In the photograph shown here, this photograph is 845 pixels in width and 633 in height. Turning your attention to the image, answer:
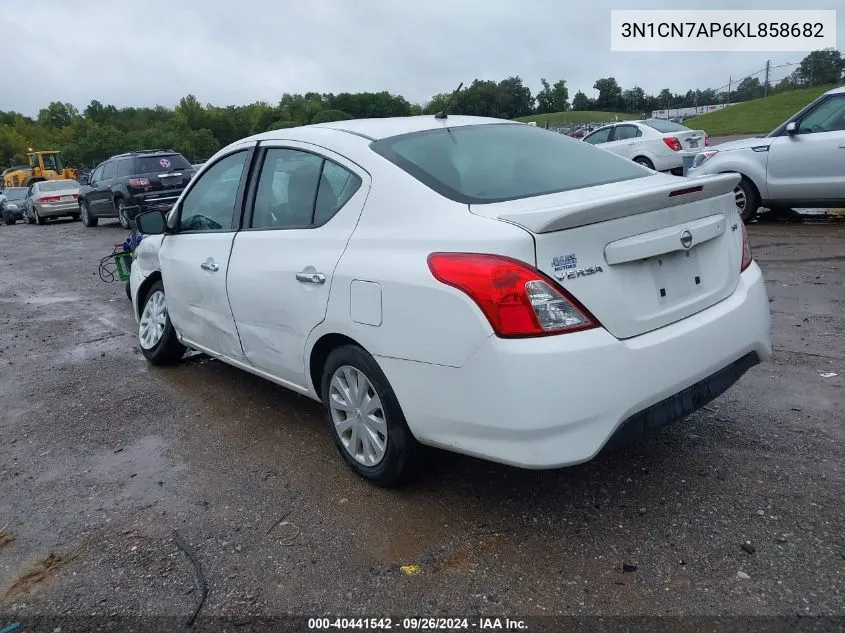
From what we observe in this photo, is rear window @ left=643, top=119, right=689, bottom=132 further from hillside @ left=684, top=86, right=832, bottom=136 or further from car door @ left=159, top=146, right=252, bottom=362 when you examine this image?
hillside @ left=684, top=86, right=832, bottom=136

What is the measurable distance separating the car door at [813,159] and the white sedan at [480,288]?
252 inches

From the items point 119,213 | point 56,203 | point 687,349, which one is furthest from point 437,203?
point 56,203

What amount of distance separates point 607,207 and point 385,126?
1.52 metres

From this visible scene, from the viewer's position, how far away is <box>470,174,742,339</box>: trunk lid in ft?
8.66

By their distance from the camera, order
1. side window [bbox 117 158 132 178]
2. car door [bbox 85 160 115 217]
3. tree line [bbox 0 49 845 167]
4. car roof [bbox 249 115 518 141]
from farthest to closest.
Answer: tree line [bbox 0 49 845 167], car door [bbox 85 160 115 217], side window [bbox 117 158 132 178], car roof [bbox 249 115 518 141]

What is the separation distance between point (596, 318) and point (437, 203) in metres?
0.81

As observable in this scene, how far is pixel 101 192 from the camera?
728 inches

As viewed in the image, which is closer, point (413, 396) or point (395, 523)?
point (413, 396)

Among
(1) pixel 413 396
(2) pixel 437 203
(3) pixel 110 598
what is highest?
(2) pixel 437 203

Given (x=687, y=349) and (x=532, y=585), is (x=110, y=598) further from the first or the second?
(x=687, y=349)

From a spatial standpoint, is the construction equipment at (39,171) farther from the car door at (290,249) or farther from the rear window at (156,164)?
the car door at (290,249)

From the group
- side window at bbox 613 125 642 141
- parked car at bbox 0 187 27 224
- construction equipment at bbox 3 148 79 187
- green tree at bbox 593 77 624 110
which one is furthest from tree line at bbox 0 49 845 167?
side window at bbox 613 125 642 141

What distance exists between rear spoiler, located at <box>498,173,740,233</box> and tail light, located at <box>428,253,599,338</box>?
170mm

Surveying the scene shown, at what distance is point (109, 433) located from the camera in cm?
444
